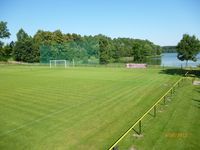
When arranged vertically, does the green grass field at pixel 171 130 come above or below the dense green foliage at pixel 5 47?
below

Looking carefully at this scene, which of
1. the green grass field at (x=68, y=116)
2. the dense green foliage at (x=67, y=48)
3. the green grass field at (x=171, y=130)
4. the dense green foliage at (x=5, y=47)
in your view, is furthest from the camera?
the dense green foliage at (x=5, y=47)

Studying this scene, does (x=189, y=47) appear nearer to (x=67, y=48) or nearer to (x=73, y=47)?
(x=73, y=47)

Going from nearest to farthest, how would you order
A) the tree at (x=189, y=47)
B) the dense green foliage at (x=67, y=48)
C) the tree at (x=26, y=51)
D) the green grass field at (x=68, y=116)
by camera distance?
the green grass field at (x=68, y=116)
the tree at (x=189, y=47)
the dense green foliage at (x=67, y=48)
the tree at (x=26, y=51)

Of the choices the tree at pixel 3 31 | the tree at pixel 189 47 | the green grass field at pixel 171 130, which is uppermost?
the tree at pixel 3 31

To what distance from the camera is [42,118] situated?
48.7 ft

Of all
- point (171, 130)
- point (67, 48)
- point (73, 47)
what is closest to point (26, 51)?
point (67, 48)

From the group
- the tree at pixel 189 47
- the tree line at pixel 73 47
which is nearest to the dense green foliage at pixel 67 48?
the tree line at pixel 73 47

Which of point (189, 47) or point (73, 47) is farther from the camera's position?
point (73, 47)

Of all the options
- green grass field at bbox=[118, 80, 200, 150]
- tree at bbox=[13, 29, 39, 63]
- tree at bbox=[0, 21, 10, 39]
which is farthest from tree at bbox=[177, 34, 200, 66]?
tree at bbox=[0, 21, 10, 39]

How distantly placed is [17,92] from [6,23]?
85.0 metres

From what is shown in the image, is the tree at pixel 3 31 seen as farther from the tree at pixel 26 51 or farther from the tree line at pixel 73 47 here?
the tree at pixel 26 51

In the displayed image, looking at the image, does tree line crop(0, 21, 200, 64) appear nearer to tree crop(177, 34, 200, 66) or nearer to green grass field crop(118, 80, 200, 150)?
tree crop(177, 34, 200, 66)

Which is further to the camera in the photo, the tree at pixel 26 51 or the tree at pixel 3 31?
the tree at pixel 3 31

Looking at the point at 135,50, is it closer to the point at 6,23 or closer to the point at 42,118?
the point at 6,23
